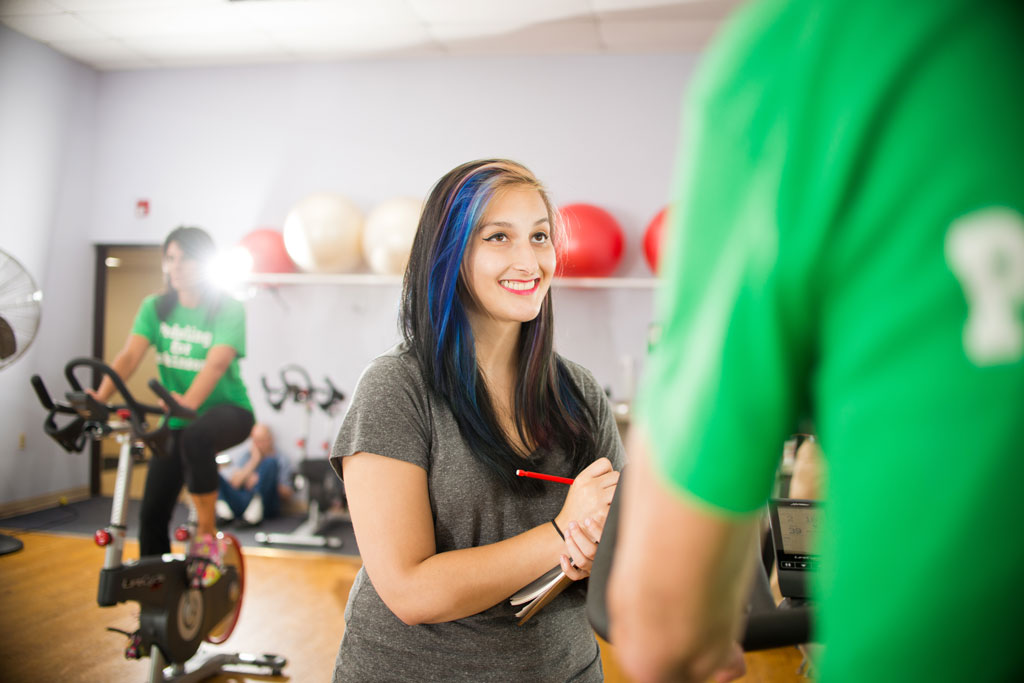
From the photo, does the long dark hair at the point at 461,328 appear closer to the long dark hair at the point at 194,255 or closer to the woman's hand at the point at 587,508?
the woman's hand at the point at 587,508

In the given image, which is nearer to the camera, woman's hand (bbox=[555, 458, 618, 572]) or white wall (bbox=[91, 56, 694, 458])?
woman's hand (bbox=[555, 458, 618, 572])

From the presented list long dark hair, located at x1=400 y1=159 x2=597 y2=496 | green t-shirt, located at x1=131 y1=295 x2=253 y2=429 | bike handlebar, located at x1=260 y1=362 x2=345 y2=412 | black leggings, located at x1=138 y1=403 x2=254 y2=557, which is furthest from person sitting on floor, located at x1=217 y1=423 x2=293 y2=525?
long dark hair, located at x1=400 y1=159 x2=597 y2=496

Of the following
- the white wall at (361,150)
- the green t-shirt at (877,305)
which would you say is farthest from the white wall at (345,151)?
the green t-shirt at (877,305)

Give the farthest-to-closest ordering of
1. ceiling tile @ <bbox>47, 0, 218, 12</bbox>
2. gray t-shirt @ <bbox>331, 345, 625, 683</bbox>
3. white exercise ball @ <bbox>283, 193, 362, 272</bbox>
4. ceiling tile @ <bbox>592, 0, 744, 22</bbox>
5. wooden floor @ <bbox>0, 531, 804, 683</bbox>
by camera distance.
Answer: white exercise ball @ <bbox>283, 193, 362, 272</bbox>
ceiling tile @ <bbox>47, 0, 218, 12</bbox>
ceiling tile @ <bbox>592, 0, 744, 22</bbox>
wooden floor @ <bbox>0, 531, 804, 683</bbox>
gray t-shirt @ <bbox>331, 345, 625, 683</bbox>

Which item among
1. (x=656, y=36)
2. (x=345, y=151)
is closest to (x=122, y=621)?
(x=345, y=151)

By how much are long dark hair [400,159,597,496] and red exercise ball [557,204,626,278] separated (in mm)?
3192

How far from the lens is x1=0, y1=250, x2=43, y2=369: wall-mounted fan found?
3.18 metres

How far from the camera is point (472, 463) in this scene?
116cm

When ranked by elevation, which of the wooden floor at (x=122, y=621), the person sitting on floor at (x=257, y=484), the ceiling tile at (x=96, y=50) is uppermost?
the ceiling tile at (x=96, y=50)

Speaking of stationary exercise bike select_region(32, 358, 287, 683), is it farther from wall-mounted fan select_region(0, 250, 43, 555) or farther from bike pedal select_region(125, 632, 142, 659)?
wall-mounted fan select_region(0, 250, 43, 555)

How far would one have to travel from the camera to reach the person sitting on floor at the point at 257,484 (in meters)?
4.74

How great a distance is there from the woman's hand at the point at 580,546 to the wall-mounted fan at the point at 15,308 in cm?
327

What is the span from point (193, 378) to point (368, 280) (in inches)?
71.7

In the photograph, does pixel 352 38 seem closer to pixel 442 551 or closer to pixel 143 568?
pixel 143 568
